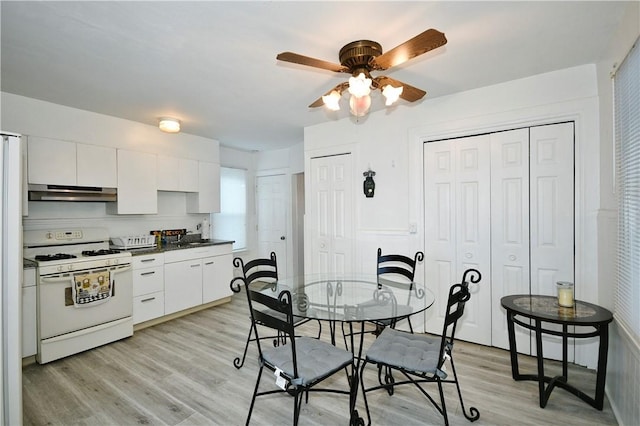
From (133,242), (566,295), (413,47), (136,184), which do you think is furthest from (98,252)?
(566,295)

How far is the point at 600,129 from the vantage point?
244 centimetres

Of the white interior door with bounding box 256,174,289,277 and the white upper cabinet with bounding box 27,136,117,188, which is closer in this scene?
the white upper cabinet with bounding box 27,136,117,188

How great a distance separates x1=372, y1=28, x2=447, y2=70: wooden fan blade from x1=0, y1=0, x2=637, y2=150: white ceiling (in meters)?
0.28

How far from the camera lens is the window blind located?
1726 millimetres

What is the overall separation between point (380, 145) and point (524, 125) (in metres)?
1.42

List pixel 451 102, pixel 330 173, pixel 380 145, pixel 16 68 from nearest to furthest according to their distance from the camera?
pixel 16 68 → pixel 451 102 → pixel 380 145 → pixel 330 173

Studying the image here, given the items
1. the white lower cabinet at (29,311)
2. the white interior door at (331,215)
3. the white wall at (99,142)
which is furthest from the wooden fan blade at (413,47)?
the white lower cabinet at (29,311)

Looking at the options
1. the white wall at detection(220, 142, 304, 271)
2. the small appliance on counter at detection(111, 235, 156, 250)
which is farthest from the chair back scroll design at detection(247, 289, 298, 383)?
the white wall at detection(220, 142, 304, 271)

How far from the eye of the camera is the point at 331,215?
4.01m

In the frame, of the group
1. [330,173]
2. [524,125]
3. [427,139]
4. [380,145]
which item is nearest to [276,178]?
[330,173]

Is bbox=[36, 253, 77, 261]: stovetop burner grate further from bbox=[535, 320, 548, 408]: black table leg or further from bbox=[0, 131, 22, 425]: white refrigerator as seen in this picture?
bbox=[535, 320, 548, 408]: black table leg

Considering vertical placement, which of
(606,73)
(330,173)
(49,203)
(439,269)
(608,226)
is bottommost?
(439,269)

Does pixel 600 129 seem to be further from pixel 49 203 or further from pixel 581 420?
pixel 49 203

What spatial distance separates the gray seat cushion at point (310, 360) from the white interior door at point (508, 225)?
187 cm
